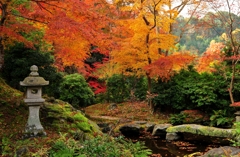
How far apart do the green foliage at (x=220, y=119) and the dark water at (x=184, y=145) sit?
5.85 ft

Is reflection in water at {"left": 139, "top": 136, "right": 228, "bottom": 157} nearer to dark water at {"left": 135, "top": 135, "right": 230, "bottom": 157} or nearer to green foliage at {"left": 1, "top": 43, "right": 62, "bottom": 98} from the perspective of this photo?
dark water at {"left": 135, "top": 135, "right": 230, "bottom": 157}

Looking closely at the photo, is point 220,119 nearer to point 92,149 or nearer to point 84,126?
point 84,126

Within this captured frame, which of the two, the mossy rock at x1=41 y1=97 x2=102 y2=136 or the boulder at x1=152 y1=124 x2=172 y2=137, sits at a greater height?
the mossy rock at x1=41 y1=97 x2=102 y2=136

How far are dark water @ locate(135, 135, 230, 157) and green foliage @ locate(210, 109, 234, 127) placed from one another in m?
1.78

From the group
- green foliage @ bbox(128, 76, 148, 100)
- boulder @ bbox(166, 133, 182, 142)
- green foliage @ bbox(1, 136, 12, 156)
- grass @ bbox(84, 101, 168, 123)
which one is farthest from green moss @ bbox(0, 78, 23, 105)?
green foliage @ bbox(128, 76, 148, 100)

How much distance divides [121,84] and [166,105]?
4.08 m

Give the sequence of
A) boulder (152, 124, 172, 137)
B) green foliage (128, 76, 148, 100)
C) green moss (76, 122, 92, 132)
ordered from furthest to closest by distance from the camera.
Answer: green foliage (128, 76, 148, 100) < boulder (152, 124, 172, 137) < green moss (76, 122, 92, 132)

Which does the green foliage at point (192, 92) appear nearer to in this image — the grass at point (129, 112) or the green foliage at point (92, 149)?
the grass at point (129, 112)

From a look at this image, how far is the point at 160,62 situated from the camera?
11.9 m

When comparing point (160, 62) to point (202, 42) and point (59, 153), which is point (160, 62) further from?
point (202, 42)

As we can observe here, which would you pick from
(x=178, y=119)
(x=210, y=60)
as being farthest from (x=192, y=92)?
(x=210, y=60)

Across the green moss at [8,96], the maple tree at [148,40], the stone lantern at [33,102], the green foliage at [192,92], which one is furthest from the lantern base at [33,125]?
the green foliage at [192,92]

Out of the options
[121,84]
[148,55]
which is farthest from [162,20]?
[121,84]

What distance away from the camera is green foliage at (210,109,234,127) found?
35.9ft
